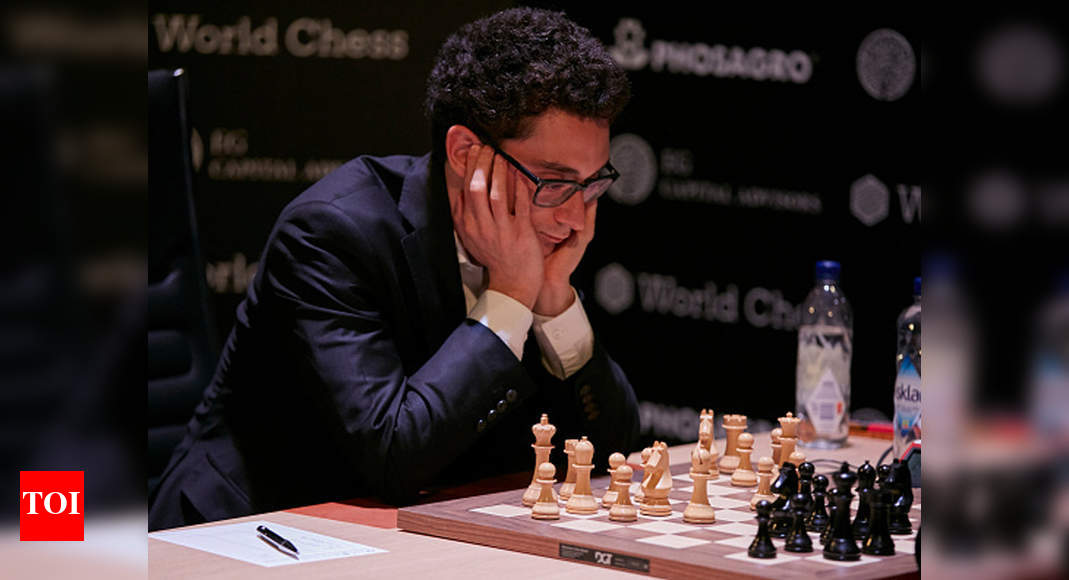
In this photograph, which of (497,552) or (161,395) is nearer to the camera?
(497,552)

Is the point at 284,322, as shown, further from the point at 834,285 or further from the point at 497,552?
the point at 834,285

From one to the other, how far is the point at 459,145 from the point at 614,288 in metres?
2.15

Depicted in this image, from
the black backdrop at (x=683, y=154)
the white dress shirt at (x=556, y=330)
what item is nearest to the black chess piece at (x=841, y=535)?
the white dress shirt at (x=556, y=330)

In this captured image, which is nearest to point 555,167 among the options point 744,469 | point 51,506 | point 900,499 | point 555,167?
point 555,167

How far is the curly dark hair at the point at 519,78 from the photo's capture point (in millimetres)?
2145

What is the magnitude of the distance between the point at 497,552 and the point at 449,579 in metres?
0.15

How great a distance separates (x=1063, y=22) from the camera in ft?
2.04

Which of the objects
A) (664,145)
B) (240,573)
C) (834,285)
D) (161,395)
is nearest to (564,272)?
(834,285)

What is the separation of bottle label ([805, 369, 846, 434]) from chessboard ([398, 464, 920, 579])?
61 cm

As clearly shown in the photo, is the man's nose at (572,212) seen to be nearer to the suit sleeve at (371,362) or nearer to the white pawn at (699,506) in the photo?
the suit sleeve at (371,362)

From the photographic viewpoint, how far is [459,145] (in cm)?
220

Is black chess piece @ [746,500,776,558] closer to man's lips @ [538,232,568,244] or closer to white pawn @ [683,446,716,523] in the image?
white pawn @ [683,446,716,523]

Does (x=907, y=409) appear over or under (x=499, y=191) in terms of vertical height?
under

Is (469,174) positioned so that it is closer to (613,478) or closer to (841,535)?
(613,478)
